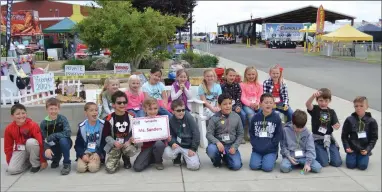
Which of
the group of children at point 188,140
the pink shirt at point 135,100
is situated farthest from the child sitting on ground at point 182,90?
the group of children at point 188,140

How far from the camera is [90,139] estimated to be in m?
5.05

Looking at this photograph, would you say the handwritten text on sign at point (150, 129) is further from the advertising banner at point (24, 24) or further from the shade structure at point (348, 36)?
the shade structure at point (348, 36)

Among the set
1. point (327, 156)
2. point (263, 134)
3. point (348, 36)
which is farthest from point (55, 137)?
point (348, 36)

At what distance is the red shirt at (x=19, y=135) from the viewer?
489 centimetres

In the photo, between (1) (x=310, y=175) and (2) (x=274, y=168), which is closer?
(1) (x=310, y=175)

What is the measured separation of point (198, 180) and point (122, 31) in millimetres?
8846

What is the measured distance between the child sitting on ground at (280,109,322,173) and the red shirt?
9.93ft

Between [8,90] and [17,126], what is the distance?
2.53m

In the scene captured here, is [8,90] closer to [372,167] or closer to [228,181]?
[228,181]

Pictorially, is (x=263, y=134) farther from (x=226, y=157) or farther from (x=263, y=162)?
(x=226, y=157)

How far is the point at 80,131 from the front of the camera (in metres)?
5.04

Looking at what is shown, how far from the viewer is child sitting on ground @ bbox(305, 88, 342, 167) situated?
5027 millimetres

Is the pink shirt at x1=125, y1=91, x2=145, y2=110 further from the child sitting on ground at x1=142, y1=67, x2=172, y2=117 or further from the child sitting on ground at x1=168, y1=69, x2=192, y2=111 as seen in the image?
the child sitting on ground at x1=168, y1=69, x2=192, y2=111

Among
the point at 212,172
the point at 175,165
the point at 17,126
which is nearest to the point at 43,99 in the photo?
the point at 17,126
